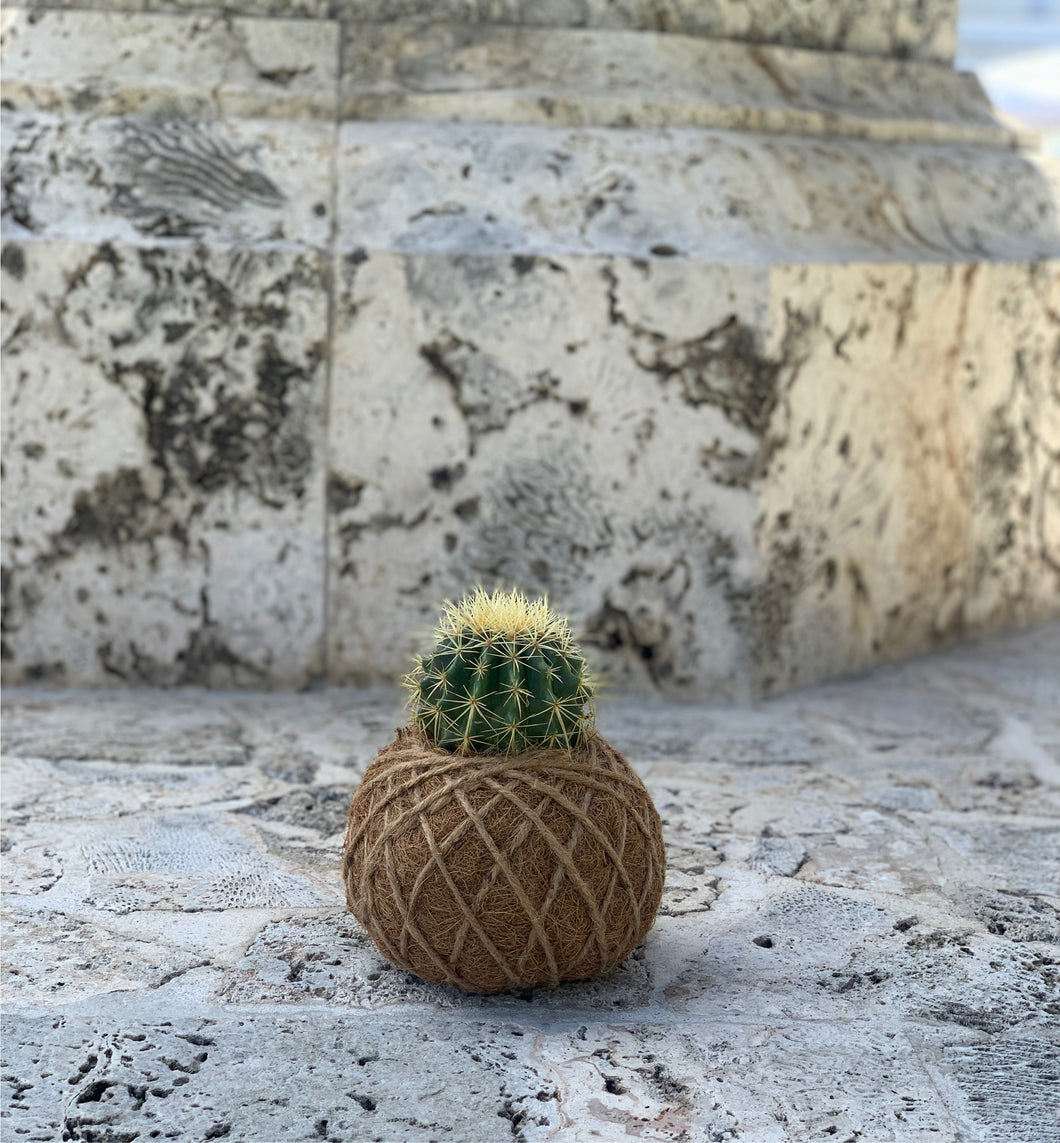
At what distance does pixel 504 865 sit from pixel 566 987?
0.96 feet

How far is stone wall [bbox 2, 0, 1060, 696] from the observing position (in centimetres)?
346

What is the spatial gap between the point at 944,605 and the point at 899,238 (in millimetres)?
1034

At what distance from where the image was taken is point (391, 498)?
356 cm

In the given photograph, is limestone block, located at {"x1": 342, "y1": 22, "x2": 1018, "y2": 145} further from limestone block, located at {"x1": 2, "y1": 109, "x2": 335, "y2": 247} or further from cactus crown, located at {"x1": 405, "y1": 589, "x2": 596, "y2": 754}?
cactus crown, located at {"x1": 405, "y1": 589, "x2": 596, "y2": 754}

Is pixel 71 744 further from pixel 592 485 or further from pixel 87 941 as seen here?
pixel 592 485

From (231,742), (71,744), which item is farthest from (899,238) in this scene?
(71,744)

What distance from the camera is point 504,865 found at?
2068 mm

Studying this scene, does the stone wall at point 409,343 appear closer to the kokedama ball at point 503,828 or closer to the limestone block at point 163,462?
the limestone block at point 163,462

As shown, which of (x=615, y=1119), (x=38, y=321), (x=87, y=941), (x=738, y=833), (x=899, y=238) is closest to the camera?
(x=615, y=1119)

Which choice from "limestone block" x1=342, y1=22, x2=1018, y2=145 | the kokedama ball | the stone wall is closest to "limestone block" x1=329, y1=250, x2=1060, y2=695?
the stone wall

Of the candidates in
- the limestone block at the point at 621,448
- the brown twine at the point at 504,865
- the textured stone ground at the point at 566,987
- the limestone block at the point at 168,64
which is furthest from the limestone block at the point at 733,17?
the brown twine at the point at 504,865

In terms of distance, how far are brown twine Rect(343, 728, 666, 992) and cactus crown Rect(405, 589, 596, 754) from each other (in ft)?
0.10

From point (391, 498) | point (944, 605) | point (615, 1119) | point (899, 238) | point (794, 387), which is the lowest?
point (615, 1119)

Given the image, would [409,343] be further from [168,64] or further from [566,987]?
[566,987]
